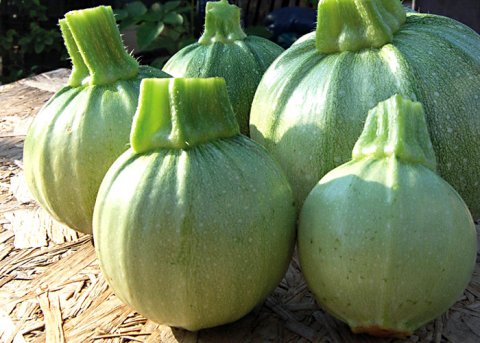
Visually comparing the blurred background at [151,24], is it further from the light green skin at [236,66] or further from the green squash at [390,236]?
the green squash at [390,236]

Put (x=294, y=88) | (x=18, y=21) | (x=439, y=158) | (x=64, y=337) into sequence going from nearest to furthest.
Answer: (x=64, y=337) < (x=439, y=158) < (x=294, y=88) < (x=18, y=21)

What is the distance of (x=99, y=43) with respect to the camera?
1.86 m

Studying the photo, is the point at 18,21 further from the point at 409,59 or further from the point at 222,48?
the point at 409,59

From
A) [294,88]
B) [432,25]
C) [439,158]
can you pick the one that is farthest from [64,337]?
[432,25]

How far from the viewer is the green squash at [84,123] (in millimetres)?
1778

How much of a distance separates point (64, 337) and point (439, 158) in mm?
981

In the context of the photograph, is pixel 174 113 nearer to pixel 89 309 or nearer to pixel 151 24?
pixel 89 309

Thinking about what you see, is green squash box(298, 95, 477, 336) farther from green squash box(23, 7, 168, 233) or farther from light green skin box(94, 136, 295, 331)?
green squash box(23, 7, 168, 233)

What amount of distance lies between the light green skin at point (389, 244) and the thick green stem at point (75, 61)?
0.83 m

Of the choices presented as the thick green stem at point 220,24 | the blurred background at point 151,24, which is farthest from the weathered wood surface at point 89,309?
the blurred background at point 151,24

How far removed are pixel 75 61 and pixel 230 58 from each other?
1.79 ft

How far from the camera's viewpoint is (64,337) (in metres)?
1.61

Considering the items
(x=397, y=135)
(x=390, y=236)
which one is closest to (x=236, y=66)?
(x=397, y=135)

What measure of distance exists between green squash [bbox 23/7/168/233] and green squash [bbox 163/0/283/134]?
1.19 feet
